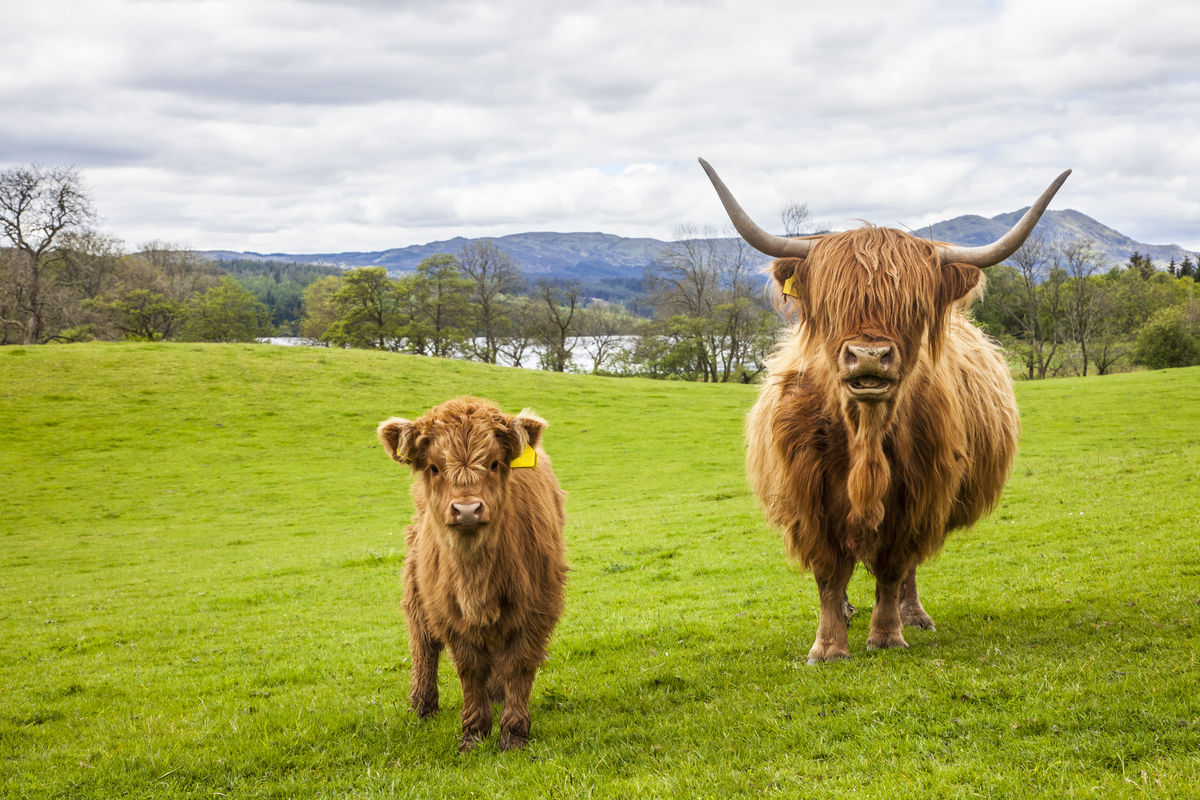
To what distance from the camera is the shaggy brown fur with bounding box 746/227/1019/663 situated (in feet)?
15.7

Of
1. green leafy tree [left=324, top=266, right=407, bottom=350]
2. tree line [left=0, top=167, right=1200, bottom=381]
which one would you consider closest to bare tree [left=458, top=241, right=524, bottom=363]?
tree line [left=0, top=167, right=1200, bottom=381]

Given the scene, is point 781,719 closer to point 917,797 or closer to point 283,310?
point 917,797

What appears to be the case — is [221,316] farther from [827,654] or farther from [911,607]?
[827,654]

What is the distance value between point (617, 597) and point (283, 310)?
118603mm

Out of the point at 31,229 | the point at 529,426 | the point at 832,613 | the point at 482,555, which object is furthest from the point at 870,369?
the point at 31,229

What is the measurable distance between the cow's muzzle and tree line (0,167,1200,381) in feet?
178

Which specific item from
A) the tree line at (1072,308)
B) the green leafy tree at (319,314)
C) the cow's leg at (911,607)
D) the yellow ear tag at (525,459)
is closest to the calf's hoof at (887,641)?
the cow's leg at (911,607)

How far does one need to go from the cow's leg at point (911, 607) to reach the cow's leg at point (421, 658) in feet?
12.5

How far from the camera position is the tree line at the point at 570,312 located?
177ft

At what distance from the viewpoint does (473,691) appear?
5.04 m

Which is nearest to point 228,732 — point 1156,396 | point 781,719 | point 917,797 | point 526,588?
point 526,588

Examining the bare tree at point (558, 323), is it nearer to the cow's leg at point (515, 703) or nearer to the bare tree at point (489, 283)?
the bare tree at point (489, 283)

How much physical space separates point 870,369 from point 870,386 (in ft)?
0.47

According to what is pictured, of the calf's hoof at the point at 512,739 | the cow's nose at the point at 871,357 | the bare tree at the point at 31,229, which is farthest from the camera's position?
the bare tree at the point at 31,229
